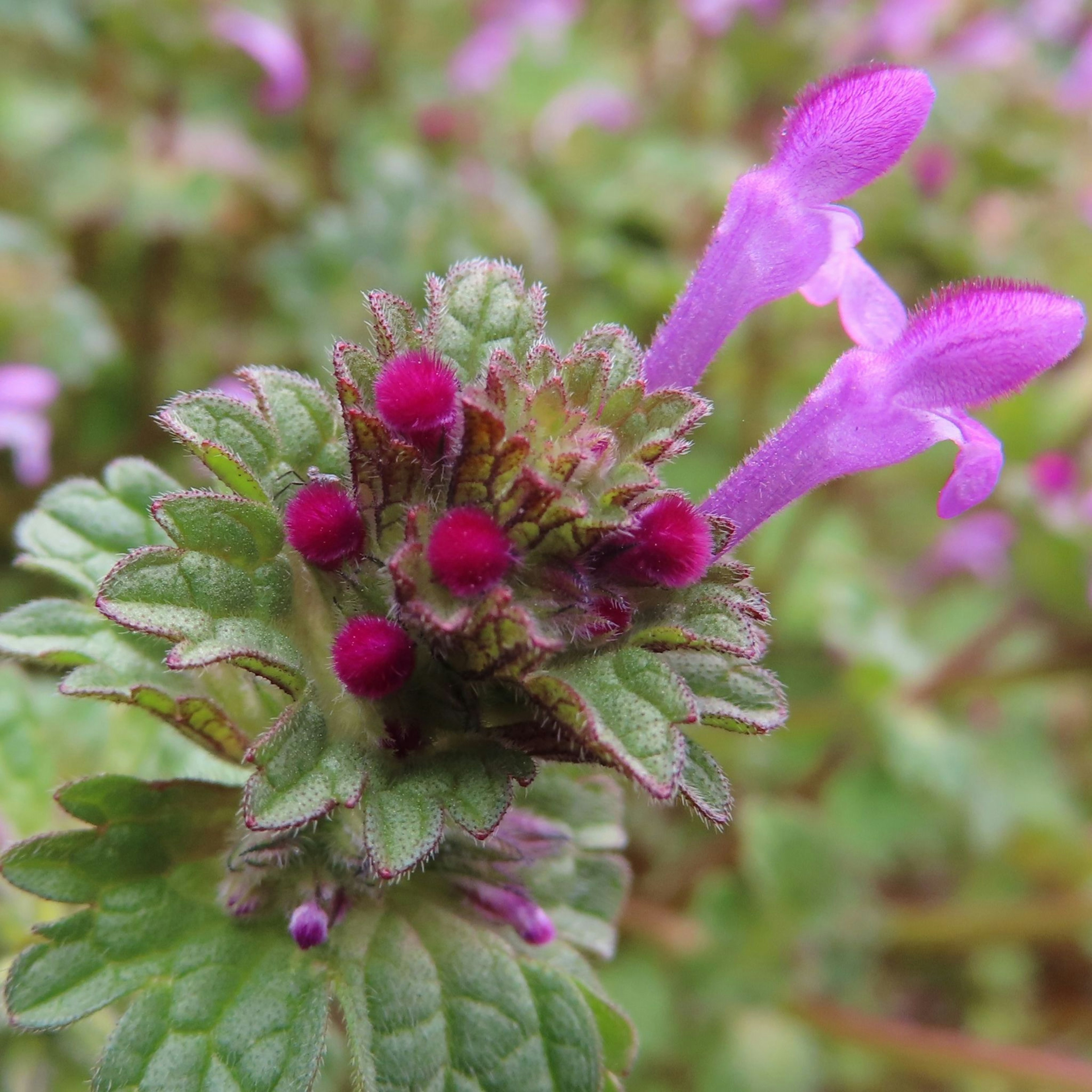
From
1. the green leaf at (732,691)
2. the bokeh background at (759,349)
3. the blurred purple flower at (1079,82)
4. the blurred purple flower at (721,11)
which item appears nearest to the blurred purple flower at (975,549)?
the bokeh background at (759,349)

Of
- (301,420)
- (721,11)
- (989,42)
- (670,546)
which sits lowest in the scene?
(670,546)

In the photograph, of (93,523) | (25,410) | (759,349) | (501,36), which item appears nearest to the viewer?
(93,523)

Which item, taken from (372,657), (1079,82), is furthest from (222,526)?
(1079,82)

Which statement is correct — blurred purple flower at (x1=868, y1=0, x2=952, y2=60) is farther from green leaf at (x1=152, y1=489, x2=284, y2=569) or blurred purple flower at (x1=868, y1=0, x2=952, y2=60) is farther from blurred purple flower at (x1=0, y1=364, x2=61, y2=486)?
green leaf at (x1=152, y1=489, x2=284, y2=569)

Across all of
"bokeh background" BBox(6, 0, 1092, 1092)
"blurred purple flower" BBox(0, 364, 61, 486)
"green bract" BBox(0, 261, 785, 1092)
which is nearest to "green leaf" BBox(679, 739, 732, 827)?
"green bract" BBox(0, 261, 785, 1092)

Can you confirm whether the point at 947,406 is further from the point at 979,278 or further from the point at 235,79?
the point at 235,79

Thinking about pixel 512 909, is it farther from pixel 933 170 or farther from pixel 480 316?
pixel 933 170

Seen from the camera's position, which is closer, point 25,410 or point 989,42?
point 25,410

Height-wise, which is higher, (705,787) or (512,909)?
(705,787)
